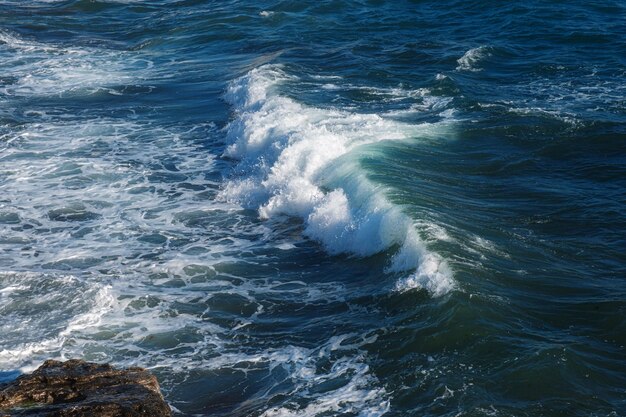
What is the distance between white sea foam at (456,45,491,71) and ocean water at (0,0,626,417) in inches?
5.4

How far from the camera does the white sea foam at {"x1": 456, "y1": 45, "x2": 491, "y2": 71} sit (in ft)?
88.8

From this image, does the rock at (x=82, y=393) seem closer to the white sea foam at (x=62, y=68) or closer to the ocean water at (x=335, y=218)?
the ocean water at (x=335, y=218)

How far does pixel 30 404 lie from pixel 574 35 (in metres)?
23.4

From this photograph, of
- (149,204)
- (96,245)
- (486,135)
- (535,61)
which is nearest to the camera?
(96,245)

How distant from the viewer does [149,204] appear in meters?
19.3

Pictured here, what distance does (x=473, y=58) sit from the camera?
91.2ft

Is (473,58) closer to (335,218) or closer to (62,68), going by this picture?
(335,218)

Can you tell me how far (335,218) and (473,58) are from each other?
12230 millimetres

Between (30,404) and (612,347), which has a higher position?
(30,404)

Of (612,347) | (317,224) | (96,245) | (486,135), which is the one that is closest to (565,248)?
(612,347)

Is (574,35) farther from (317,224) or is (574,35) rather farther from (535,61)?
→ (317,224)

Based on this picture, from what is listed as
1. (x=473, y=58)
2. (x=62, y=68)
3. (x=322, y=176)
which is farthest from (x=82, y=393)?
(x=62, y=68)

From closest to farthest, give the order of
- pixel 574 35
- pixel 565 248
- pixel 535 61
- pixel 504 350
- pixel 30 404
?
pixel 30 404 < pixel 504 350 < pixel 565 248 < pixel 535 61 < pixel 574 35

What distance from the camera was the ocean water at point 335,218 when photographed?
12250 millimetres
